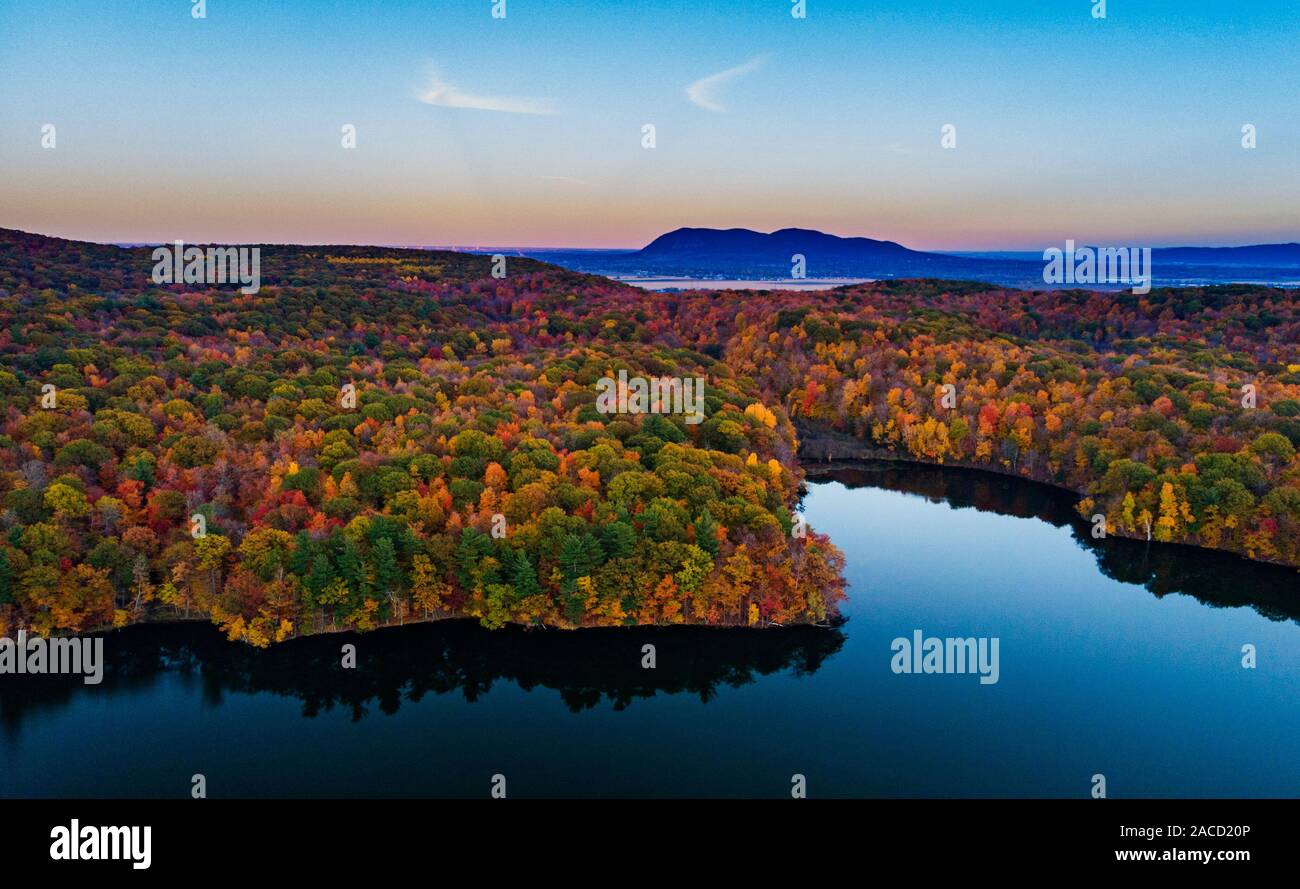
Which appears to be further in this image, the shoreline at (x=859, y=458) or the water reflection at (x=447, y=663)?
the shoreline at (x=859, y=458)

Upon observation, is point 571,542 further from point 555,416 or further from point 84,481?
point 84,481

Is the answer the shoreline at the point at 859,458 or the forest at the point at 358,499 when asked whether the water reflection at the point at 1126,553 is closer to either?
the shoreline at the point at 859,458

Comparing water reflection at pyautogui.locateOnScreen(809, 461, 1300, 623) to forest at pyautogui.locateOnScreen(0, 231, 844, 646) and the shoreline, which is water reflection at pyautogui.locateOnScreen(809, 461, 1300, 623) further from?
forest at pyautogui.locateOnScreen(0, 231, 844, 646)

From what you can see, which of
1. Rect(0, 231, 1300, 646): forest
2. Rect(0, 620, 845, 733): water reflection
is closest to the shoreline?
Rect(0, 231, 1300, 646): forest

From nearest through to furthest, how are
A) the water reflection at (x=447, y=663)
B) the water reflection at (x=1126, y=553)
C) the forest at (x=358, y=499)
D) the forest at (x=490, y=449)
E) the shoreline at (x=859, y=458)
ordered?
1. the water reflection at (x=447, y=663)
2. the forest at (x=358, y=499)
3. the forest at (x=490, y=449)
4. the water reflection at (x=1126, y=553)
5. the shoreline at (x=859, y=458)

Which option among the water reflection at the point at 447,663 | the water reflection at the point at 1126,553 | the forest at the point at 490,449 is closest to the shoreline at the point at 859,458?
the water reflection at the point at 1126,553

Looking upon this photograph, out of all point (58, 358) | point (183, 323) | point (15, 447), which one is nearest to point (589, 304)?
point (183, 323)
